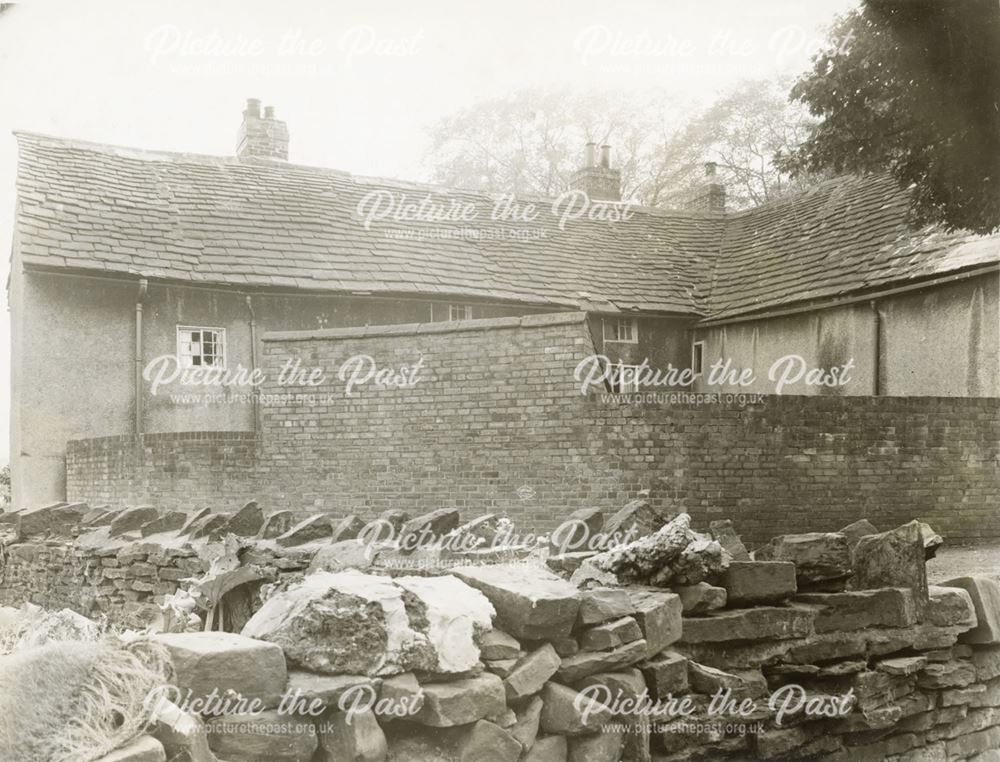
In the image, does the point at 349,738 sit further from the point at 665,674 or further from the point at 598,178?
the point at 598,178

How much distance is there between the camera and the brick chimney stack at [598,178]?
19938mm

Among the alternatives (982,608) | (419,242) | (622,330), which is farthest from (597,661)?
(419,242)

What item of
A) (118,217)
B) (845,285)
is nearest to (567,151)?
(845,285)

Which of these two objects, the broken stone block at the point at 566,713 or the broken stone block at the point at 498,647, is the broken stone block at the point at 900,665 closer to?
the broken stone block at the point at 566,713

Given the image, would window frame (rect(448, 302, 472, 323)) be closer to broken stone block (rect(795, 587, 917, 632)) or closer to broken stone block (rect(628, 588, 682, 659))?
broken stone block (rect(795, 587, 917, 632))

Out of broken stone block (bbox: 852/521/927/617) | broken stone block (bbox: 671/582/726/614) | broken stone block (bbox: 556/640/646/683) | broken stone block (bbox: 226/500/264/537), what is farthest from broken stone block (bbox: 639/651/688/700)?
broken stone block (bbox: 226/500/264/537)

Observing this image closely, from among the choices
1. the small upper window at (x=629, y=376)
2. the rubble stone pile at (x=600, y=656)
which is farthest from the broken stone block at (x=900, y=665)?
the small upper window at (x=629, y=376)

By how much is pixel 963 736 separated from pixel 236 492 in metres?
7.92

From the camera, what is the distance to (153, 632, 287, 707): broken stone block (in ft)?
9.18

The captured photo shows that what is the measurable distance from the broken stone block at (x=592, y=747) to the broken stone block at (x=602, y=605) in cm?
46

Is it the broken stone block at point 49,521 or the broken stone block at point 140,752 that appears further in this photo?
the broken stone block at point 49,521

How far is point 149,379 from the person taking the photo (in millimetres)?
13828

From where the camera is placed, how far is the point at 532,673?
3.37m

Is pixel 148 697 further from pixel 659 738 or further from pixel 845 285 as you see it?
pixel 845 285
